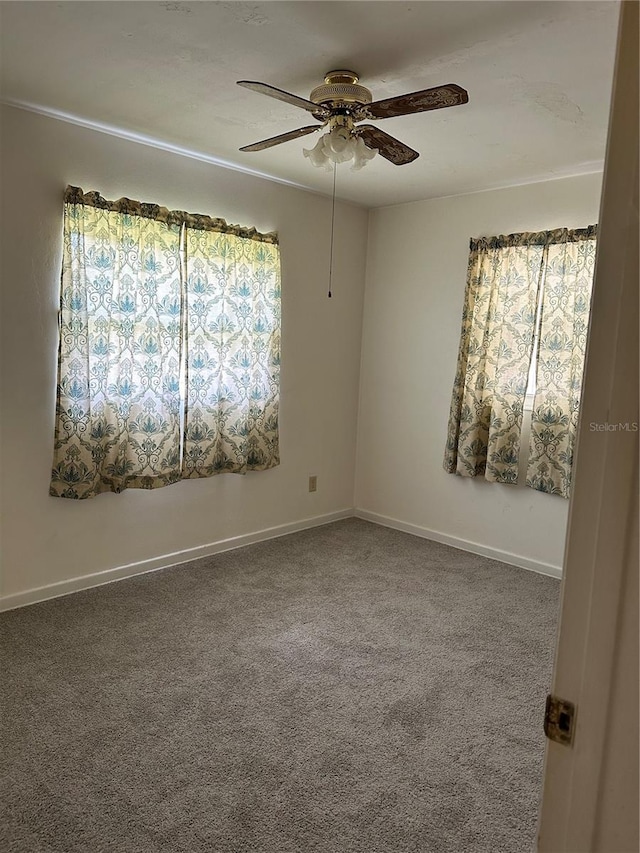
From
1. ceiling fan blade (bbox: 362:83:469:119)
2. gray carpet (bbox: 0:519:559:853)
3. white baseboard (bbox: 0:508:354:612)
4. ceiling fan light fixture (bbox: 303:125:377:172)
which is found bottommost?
gray carpet (bbox: 0:519:559:853)

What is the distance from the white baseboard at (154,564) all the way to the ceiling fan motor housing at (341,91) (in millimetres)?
2656

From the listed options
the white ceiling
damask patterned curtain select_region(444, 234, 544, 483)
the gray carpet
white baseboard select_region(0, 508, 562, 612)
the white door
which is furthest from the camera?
damask patterned curtain select_region(444, 234, 544, 483)

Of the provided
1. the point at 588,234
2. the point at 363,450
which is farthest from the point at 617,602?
the point at 363,450

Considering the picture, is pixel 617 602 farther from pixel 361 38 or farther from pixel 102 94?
pixel 102 94

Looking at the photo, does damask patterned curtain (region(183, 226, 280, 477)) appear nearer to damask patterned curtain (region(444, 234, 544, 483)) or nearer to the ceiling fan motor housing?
damask patterned curtain (region(444, 234, 544, 483))

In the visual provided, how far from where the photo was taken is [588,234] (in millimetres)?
3590

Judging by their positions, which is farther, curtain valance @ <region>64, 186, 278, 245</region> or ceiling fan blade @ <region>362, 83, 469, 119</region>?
curtain valance @ <region>64, 186, 278, 245</region>

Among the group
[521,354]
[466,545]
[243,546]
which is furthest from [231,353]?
[466,545]

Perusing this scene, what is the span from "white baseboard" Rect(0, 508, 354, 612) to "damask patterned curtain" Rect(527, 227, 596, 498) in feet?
5.52

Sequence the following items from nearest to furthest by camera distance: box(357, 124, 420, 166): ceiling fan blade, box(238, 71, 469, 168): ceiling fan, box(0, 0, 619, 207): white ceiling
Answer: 1. box(0, 0, 619, 207): white ceiling
2. box(238, 71, 469, 168): ceiling fan
3. box(357, 124, 420, 166): ceiling fan blade

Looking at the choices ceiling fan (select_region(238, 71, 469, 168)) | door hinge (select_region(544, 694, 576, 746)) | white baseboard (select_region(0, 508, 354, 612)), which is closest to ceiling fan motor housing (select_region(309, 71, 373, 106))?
ceiling fan (select_region(238, 71, 469, 168))

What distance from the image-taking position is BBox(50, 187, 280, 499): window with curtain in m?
3.19

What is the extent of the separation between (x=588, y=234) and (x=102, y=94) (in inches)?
106

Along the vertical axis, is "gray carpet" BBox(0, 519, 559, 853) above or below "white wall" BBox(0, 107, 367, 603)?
below
